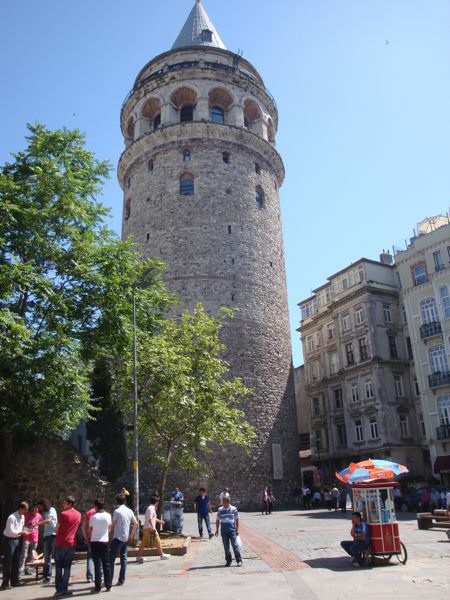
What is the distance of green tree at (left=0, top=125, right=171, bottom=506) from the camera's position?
12.5 meters

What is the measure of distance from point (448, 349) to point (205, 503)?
18972mm

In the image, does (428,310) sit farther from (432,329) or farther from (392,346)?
(392,346)

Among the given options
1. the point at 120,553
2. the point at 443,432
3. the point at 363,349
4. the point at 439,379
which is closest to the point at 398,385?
the point at 363,349

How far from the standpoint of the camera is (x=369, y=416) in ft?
115

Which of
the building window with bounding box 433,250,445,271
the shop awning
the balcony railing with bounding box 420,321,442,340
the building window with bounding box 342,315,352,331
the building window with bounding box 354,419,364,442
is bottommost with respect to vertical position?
the shop awning

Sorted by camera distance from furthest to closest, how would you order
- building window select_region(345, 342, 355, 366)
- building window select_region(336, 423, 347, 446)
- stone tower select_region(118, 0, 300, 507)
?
building window select_region(345, 342, 355, 366)
building window select_region(336, 423, 347, 446)
stone tower select_region(118, 0, 300, 507)

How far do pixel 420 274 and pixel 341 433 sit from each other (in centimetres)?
1281

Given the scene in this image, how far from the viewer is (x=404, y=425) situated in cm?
3456

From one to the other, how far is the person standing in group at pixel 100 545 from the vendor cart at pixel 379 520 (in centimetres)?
481

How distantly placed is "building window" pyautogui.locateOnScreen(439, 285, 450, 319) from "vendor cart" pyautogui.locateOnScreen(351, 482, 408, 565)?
21.0m

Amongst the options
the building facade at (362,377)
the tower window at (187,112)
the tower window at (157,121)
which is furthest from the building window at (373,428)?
the tower window at (157,121)

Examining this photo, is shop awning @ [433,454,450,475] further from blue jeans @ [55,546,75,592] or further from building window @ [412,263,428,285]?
blue jeans @ [55,546,75,592]

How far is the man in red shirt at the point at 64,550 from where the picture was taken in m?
8.62

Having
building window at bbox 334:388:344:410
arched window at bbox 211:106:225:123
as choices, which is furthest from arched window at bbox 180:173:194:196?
building window at bbox 334:388:344:410
